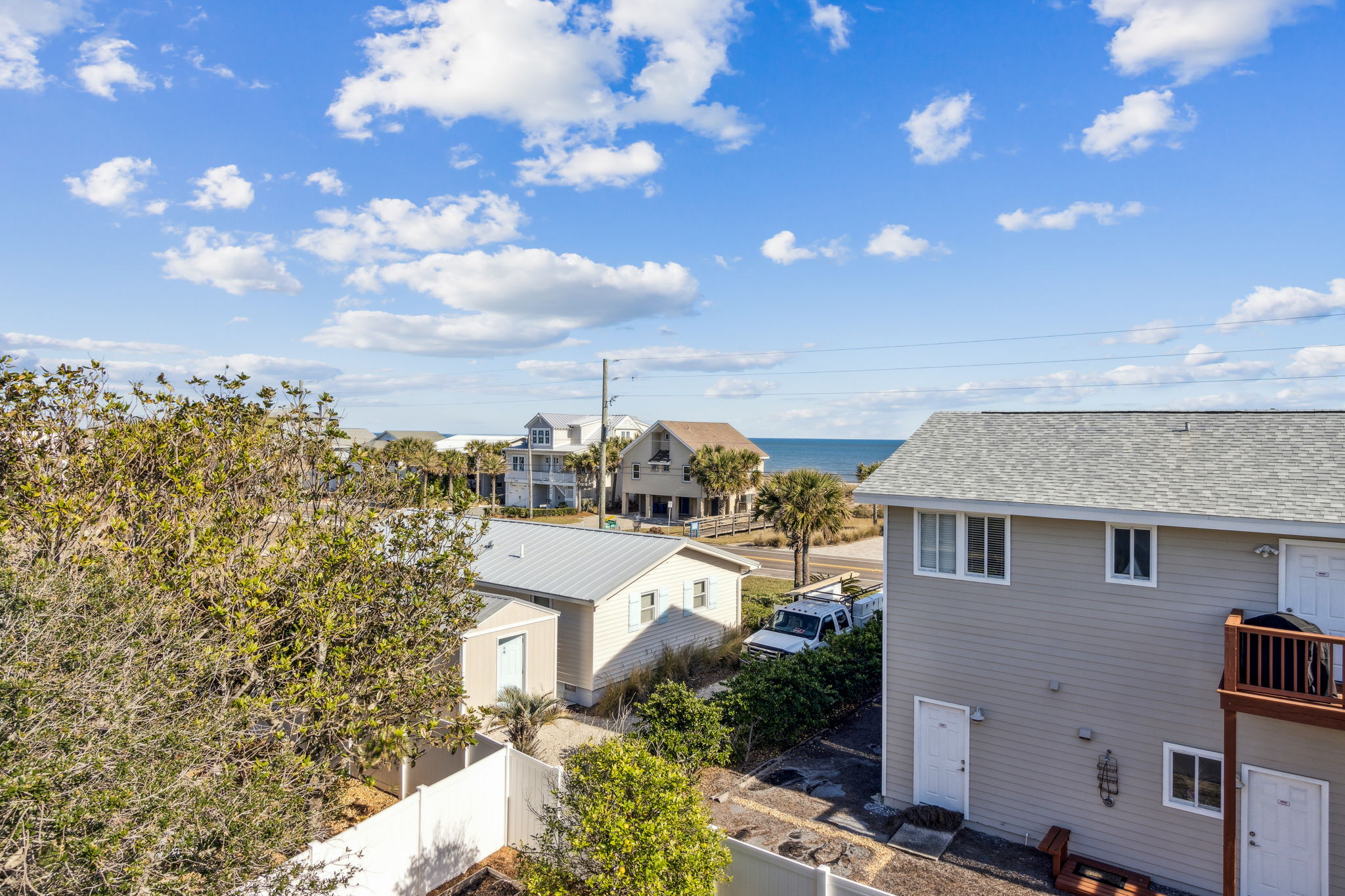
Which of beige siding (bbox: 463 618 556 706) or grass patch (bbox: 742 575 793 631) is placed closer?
beige siding (bbox: 463 618 556 706)

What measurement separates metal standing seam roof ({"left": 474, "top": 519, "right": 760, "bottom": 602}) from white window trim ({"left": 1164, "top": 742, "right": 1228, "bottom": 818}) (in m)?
12.2

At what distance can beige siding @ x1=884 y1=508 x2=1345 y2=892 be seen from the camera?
37.1 feet

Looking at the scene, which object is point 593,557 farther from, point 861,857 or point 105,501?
point 105,501

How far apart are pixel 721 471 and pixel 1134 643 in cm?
4037

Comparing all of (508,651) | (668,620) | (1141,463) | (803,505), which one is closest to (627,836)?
(508,651)

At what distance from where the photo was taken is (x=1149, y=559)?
466 inches

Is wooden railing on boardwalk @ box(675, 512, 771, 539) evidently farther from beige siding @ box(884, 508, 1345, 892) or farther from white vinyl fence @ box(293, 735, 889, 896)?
white vinyl fence @ box(293, 735, 889, 896)

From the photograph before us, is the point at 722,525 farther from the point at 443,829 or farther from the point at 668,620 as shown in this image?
the point at 443,829

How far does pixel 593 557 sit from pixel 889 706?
10.3 m

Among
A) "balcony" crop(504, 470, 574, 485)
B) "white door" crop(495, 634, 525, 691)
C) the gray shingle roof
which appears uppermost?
the gray shingle roof

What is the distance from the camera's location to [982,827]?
42.8ft

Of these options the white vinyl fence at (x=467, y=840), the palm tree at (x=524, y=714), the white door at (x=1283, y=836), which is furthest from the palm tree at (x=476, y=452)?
the white door at (x=1283, y=836)

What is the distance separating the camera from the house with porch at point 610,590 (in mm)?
19469

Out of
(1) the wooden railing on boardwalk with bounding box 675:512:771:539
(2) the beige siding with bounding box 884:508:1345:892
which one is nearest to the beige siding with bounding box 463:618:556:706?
(2) the beige siding with bounding box 884:508:1345:892
